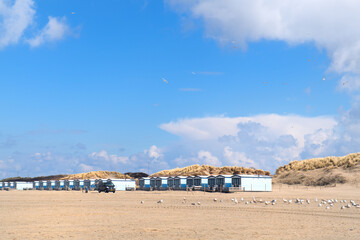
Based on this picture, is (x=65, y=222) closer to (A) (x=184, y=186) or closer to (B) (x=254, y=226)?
(B) (x=254, y=226)

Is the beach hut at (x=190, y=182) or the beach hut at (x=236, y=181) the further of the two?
the beach hut at (x=190, y=182)

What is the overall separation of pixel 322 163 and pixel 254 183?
127 ft

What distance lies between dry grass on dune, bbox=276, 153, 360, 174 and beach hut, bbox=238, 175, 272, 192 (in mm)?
29996

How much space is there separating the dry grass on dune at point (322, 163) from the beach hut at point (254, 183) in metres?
30.0

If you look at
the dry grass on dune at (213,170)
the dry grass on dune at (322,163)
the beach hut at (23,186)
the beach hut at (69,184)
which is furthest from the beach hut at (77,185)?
the dry grass on dune at (322,163)

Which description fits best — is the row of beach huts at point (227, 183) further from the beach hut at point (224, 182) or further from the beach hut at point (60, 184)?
the beach hut at point (60, 184)

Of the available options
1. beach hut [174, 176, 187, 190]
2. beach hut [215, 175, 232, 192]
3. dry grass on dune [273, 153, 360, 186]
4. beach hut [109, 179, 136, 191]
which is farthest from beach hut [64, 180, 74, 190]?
dry grass on dune [273, 153, 360, 186]

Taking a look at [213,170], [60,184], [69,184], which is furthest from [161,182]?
[213,170]

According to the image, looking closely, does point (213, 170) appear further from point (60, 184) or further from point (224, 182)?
point (224, 182)

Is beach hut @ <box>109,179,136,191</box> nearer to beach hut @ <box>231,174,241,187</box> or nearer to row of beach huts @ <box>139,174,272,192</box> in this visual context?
row of beach huts @ <box>139,174,272,192</box>

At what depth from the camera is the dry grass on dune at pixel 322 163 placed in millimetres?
93938

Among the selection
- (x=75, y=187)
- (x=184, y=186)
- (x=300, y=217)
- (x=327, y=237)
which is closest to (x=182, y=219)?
(x=300, y=217)

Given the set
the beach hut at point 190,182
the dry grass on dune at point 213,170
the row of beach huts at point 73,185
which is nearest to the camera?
the beach hut at point 190,182

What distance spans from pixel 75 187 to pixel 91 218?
270 feet
